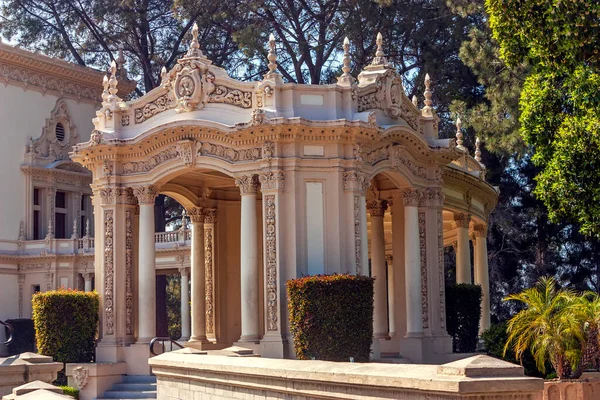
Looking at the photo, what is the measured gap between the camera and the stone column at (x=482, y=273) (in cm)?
3362

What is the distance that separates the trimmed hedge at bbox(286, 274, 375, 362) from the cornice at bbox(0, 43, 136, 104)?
95.0 ft

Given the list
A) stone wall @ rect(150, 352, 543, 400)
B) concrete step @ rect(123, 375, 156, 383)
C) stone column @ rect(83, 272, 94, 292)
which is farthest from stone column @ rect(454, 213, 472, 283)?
stone column @ rect(83, 272, 94, 292)

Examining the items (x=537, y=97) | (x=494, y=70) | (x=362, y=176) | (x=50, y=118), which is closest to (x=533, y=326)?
(x=537, y=97)

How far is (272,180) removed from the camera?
922 inches

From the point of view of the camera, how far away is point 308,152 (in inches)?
928

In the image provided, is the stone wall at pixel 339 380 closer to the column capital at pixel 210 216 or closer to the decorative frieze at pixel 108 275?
the decorative frieze at pixel 108 275

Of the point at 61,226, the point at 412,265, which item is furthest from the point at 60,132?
the point at 412,265

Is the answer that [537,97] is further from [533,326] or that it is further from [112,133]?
[112,133]

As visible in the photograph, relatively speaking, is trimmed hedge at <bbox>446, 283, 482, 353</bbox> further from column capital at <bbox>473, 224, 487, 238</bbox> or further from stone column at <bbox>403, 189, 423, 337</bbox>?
column capital at <bbox>473, 224, 487, 238</bbox>

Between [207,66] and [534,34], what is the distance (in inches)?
329

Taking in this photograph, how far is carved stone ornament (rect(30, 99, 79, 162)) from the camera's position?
48.8 meters

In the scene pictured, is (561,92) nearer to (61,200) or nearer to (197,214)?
(197,214)

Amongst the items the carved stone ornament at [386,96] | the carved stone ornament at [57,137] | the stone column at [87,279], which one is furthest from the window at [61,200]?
the carved stone ornament at [386,96]

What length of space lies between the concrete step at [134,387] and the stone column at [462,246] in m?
11.4
